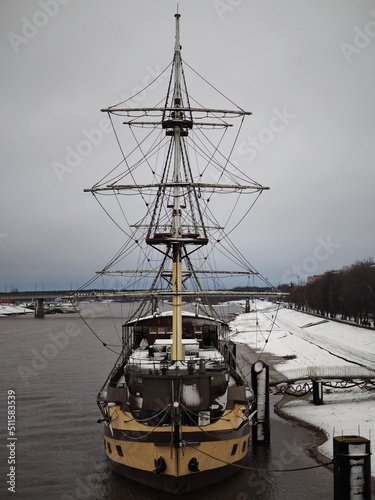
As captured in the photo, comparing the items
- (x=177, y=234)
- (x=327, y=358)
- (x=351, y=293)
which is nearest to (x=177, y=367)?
(x=177, y=234)

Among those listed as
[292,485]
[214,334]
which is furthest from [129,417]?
[214,334]

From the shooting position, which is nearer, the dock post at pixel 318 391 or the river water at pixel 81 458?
the river water at pixel 81 458

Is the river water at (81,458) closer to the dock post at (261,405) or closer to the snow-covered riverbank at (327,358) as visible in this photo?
the dock post at (261,405)

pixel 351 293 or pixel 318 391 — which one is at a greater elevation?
pixel 351 293

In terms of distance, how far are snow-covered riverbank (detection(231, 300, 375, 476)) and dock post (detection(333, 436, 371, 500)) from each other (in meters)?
5.00

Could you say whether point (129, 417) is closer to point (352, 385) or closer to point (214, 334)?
point (214, 334)

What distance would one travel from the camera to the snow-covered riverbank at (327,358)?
2642cm

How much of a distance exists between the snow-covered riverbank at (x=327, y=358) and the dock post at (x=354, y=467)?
5001mm

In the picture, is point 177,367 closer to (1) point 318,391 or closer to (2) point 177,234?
(2) point 177,234

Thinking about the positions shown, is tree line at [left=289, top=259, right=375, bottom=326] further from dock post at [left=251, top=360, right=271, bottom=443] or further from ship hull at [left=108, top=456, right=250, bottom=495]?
ship hull at [left=108, top=456, right=250, bottom=495]

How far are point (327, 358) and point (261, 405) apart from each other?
1071 inches

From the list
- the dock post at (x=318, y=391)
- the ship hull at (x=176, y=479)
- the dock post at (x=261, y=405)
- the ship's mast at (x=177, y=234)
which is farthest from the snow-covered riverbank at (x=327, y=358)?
the ship hull at (x=176, y=479)

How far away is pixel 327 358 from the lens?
4962 centimetres

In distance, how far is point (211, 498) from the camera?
59.7 feet
